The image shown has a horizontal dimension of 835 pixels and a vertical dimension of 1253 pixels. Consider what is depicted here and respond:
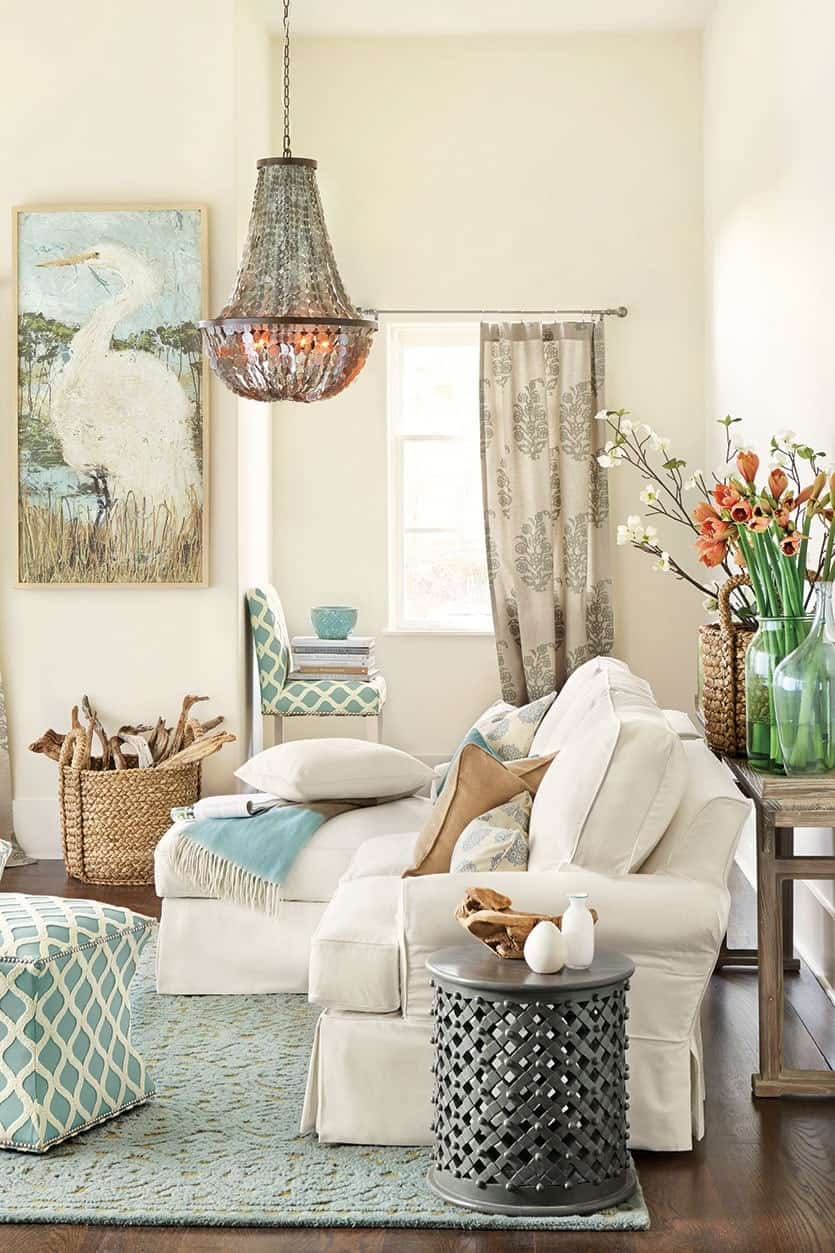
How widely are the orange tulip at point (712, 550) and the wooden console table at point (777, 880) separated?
57 centimetres

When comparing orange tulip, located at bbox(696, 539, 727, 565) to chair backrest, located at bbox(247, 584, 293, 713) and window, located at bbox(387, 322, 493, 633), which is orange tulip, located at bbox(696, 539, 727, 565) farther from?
window, located at bbox(387, 322, 493, 633)

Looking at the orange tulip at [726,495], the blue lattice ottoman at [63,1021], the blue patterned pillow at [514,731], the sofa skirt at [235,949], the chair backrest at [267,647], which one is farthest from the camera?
the chair backrest at [267,647]

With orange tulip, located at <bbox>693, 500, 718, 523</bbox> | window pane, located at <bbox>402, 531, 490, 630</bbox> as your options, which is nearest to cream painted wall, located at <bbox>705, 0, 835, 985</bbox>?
orange tulip, located at <bbox>693, 500, 718, 523</bbox>

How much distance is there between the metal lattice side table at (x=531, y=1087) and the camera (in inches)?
105

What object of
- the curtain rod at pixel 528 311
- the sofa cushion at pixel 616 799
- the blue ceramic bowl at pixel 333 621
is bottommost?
the sofa cushion at pixel 616 799

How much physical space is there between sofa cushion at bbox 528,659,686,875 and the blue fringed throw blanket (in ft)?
3.61

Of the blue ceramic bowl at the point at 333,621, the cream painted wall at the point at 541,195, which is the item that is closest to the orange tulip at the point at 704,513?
the blue ceramic bowl at the point at 333,621

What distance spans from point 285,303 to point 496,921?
181 cm

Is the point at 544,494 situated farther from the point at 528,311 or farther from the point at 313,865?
the point at 313,865

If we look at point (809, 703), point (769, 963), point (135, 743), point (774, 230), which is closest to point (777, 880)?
point (769, 963)

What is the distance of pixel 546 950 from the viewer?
2705 mm

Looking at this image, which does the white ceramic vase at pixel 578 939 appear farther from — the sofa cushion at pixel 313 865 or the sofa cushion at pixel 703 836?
the sofa cushion at pixel 313 865

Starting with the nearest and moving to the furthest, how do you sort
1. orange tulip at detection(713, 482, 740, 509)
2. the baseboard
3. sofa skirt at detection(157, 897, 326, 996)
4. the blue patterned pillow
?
1. orange tulip at detection(713, 482, 740, 509)
2. sofa skirt at detection(157, 897, 326, 996)
3. the blue patterned pillow
4. the baseboard

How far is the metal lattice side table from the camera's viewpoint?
266cm
